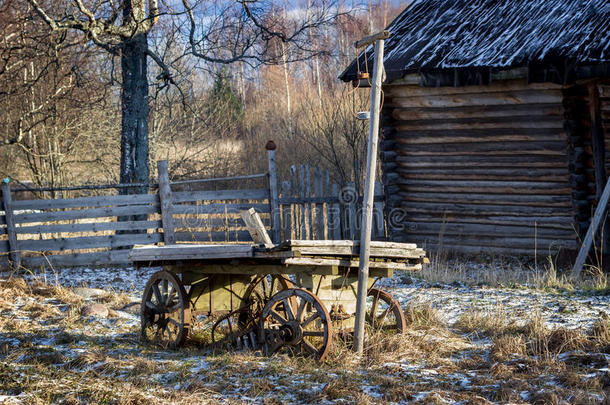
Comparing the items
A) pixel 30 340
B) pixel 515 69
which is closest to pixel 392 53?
pixel 515 69

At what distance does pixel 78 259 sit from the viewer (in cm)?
1234

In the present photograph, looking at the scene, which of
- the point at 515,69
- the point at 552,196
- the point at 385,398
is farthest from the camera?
the point at 552,196

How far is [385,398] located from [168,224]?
26.8 ft

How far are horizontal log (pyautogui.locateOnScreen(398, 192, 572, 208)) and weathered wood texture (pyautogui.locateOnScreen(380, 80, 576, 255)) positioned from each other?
16mm

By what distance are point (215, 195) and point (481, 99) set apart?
15.2 feet

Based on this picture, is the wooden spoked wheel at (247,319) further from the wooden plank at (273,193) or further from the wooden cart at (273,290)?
the wooden plank at (273,193)

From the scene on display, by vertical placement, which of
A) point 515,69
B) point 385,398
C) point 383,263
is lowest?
point 385,398

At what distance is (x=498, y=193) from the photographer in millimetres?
12141

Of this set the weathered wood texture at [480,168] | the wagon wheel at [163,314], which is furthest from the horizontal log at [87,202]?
the wagon wheel at [163,314]

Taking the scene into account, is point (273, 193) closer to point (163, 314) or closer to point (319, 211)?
point (319, 211)

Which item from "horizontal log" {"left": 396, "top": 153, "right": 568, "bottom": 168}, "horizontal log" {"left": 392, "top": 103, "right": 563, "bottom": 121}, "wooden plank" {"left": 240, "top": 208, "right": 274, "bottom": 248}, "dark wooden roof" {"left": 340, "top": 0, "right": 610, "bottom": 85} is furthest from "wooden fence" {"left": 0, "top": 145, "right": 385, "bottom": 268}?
"wooden plank" {"left": 240, "top": 208, "right": 274, "bottom": 248}

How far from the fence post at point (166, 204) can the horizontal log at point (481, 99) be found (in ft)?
13.1

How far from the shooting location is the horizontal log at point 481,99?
11.1 metres

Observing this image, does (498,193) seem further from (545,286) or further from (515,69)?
(545,286)
